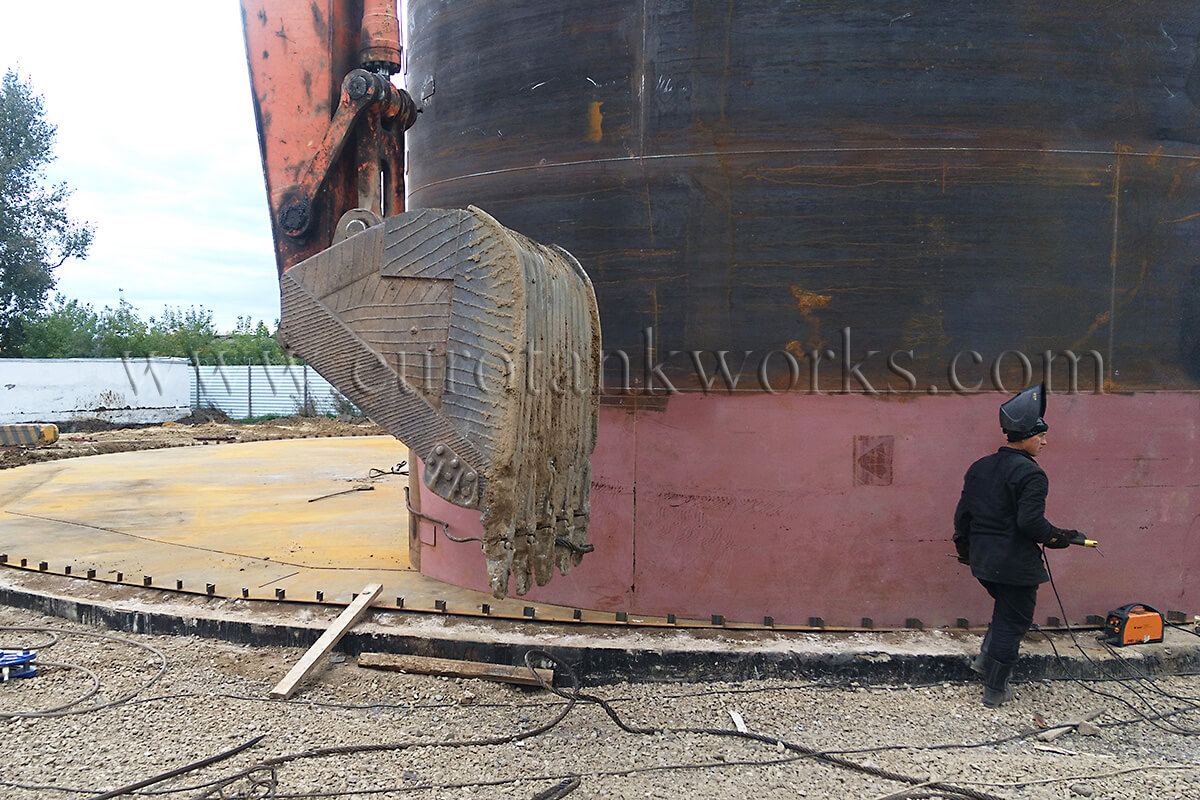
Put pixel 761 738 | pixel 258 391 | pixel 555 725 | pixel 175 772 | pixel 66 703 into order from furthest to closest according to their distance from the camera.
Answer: pixel 258 391, pixel 66 703, pixel 555 725, pixel 761 738, pixel 175 772

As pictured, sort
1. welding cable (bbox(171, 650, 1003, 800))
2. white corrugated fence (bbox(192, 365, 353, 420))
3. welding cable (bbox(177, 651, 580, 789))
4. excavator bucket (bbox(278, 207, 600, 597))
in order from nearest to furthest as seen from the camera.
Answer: excavator bucket (bbox(278, 207, 600, 597)), welding cable (bbox(171, 650, 1003, 800)), welding cable (bbox(177, 651, 580, 789)), white corrugated fence (bbox(192, 365, 353, 420))

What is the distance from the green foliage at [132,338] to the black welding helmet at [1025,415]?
1141 inches

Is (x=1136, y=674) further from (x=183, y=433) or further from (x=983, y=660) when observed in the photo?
(x=183, y=433)

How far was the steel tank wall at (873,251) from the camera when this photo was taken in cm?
512

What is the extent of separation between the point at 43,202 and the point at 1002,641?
3455 cm

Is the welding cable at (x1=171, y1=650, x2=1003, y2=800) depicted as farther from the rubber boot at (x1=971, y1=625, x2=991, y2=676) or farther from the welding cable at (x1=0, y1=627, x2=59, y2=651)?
the welding cable at (x1=0, y1=627, x2=59, y2=651)

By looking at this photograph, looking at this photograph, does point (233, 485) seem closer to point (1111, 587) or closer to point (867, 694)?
point (867, 694)

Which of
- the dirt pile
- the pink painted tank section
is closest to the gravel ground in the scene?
the pink painted tank section

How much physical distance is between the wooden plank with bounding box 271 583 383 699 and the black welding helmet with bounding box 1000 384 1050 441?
379cm

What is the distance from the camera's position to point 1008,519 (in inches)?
181

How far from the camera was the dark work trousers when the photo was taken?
14.9 ft

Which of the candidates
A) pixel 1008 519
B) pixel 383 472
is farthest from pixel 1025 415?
pixel 383 472

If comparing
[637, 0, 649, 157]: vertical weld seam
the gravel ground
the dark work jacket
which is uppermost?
[637, 0, 649, 157]: vertical weld seam

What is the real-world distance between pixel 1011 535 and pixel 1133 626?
1.18 metres
